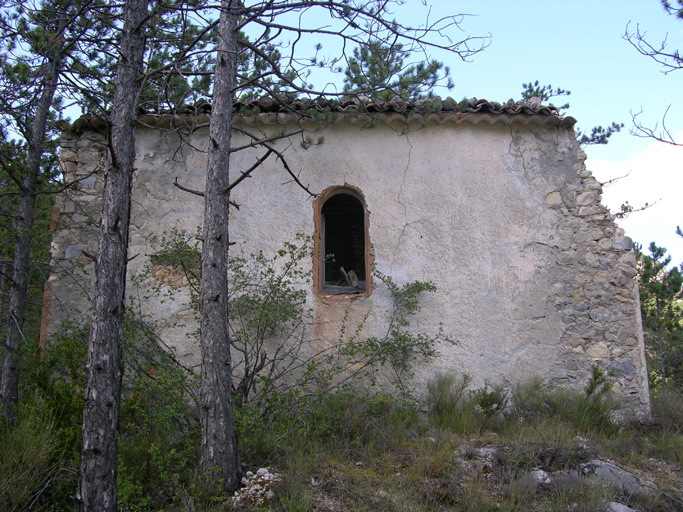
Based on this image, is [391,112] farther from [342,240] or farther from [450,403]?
[342,240]

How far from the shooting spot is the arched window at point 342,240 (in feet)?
22.2

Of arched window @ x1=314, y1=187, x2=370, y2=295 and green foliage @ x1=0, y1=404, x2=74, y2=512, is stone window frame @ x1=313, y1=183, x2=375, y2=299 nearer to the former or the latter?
arched window @ x1=314, y1=187, x2=370, y2=295

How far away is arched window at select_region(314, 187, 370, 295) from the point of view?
676 centimetres

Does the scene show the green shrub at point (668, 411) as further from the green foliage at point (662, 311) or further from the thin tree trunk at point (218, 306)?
the thin tree trunk at point (218, 306)

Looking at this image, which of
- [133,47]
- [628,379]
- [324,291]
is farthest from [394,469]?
[133,47]

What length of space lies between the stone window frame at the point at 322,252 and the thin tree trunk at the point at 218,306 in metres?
2.25

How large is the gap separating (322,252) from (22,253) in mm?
3339

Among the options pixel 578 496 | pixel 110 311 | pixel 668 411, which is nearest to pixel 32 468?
pixel 110 311

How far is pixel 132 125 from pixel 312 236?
9.29 ft

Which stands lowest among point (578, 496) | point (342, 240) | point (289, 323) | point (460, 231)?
point (578, 496)

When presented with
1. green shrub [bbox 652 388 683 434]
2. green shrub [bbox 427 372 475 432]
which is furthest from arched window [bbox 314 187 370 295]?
green shrub [bbox 652 388 683 434]

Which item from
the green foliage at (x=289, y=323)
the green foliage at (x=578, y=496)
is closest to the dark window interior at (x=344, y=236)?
the green foliage at (x=289, y=323)

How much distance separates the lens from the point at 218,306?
419 cm

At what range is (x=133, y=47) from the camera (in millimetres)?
4410
